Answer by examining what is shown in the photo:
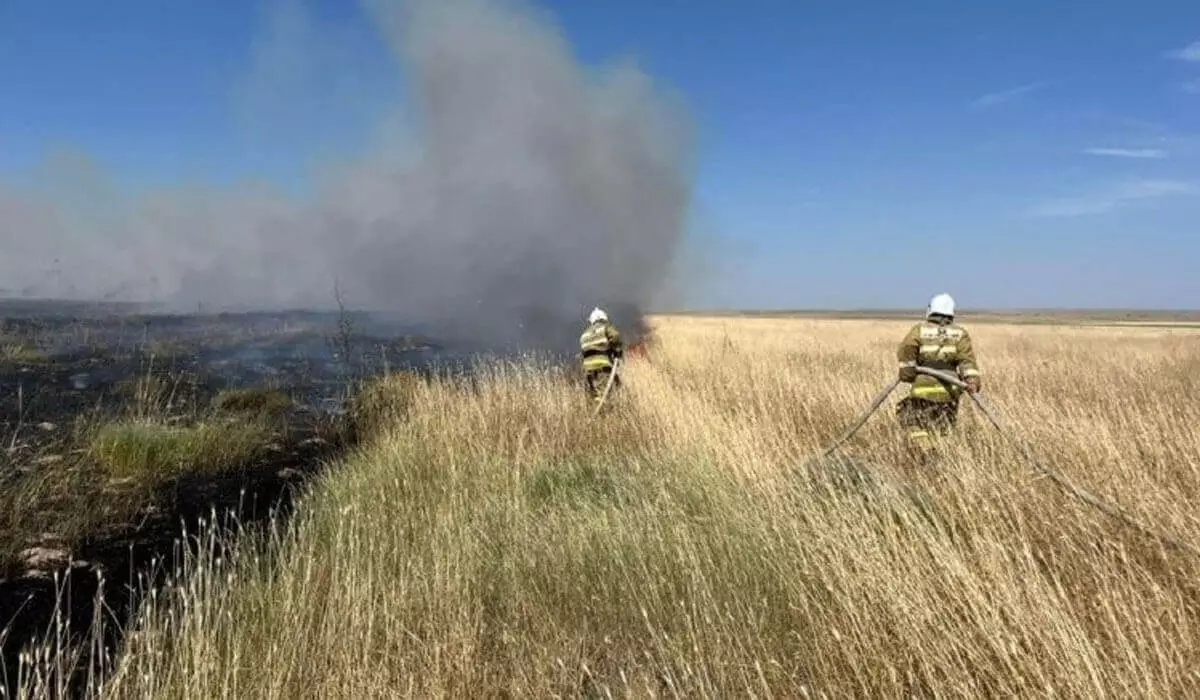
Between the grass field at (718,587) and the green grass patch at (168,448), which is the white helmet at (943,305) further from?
the green grass patch at (168,448)

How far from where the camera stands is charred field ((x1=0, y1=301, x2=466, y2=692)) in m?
5.46

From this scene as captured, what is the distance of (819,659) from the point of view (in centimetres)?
307

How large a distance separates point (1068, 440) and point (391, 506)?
5811 millimetres

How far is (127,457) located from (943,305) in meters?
9.55

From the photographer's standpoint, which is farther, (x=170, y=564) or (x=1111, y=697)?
(x=170, y=564)

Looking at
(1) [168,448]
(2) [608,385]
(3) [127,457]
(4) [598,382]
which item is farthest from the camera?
(4) [598,382]

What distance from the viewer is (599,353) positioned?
1110 centimetres

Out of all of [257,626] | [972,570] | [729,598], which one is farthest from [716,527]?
[257,626]

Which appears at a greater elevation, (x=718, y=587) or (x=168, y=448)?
(x=718, y=587)

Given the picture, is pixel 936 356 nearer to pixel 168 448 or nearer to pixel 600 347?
pixel 600 347

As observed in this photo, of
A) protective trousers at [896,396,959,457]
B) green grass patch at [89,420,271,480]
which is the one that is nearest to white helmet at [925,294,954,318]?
protective trousers at [896,396,959,457]

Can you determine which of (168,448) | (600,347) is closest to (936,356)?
(600,347)

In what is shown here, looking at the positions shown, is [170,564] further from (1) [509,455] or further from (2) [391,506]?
(1) [509,455]

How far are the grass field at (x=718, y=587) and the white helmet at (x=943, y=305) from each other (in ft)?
4.42
